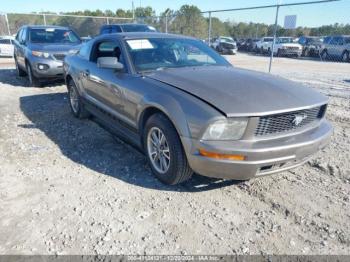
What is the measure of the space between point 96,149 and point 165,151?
1560 mm

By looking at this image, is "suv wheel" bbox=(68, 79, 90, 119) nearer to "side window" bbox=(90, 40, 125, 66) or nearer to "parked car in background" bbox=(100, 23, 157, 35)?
"side window" bbox=(90, 40, 125, 66)

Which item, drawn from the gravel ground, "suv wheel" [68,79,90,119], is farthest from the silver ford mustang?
"suv wheel" [68,79,90,119]

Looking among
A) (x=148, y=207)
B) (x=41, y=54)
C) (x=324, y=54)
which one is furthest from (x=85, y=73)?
(x=324, y=54)

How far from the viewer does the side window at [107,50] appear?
4.32 metres

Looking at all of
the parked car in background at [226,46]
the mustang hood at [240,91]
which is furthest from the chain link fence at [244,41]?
the mustang hood at [240,91]

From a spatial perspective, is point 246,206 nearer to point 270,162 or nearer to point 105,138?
point 270,162

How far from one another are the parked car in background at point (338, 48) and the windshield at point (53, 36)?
720 inches

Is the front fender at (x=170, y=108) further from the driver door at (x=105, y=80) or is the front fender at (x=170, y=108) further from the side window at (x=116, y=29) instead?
the side window at (x=116, y=29)

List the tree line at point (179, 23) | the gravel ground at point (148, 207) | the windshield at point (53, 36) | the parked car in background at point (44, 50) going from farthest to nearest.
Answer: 1. the tree line at point (179, 23)
2. the windshield at point (53, 36)
3. the parked car in background at point (44, 50)
4. the gravel ground at point (148, 207)

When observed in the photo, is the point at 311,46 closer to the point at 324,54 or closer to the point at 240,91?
the point at 324,54

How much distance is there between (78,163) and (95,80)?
1.36 m

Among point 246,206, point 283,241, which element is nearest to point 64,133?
point 246,206

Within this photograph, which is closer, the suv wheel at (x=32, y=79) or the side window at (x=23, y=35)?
the suv wheel at (x=32, y=79)

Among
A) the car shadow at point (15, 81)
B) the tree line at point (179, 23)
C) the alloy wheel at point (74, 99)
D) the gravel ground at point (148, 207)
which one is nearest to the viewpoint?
the gravel ground at point (148, 207)
